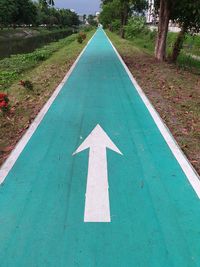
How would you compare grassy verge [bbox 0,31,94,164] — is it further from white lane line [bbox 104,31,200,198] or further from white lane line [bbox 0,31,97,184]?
white lane line [bbox 104,31,200,198]

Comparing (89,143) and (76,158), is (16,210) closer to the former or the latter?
(76,158)

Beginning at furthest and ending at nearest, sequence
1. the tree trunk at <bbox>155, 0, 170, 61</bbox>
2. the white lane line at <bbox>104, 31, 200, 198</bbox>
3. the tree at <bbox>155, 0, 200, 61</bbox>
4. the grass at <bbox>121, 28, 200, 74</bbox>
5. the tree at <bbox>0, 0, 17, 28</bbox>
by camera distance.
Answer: the tree at <bbox>0, 0, 17, 28</bbox> < the grass at <bbox>121, 28, 200, 74</bbox> < the tree trunk at <bbox>155, 0, 170, 61</bbox> < the tree at <bbox>155, 0, 200, 61</bbox> < the white lane line at <bbox>104, 31, 200, 198</bbox>

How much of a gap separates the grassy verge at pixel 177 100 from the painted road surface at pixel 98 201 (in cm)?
48

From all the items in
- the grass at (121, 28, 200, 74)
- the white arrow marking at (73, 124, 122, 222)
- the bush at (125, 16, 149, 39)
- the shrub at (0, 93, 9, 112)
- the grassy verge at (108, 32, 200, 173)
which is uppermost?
the white arrow marking at (73, 124, 122, 222)

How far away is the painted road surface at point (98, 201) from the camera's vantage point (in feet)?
12.2

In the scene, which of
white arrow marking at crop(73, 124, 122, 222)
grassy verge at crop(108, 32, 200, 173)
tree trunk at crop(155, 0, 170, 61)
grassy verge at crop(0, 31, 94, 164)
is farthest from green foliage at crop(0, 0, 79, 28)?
white arrow marking at crop(73, 124, 122, 222)

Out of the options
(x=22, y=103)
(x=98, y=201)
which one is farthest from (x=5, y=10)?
(x=98, y=201)

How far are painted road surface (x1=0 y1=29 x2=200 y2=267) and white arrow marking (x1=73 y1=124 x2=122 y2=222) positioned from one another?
0.01m

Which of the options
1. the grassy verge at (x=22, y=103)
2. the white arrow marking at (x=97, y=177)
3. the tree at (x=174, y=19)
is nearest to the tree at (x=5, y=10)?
the tree at (x=174, y=19)

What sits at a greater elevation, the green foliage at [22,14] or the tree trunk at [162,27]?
the tree trunk at [162,27]

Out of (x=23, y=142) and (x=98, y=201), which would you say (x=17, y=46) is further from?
(x=98, y=201)

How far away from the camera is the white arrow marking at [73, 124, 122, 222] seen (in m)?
4.42

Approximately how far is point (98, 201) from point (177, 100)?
6.29 metres

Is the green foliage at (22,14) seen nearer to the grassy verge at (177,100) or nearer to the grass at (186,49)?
the grass at (186,49)
